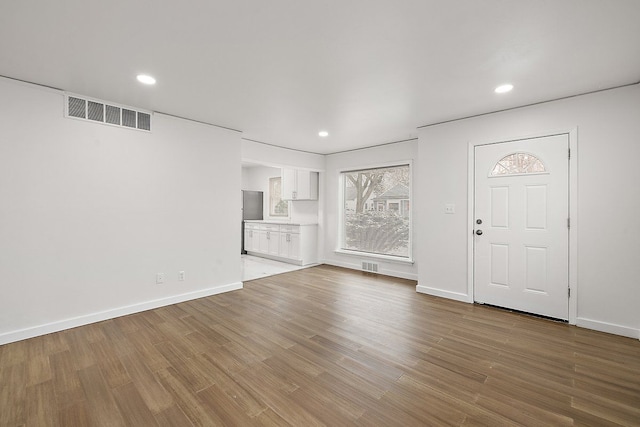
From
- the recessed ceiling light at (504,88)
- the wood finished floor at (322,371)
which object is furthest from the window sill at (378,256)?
the recessed ceiling light at (504,88)

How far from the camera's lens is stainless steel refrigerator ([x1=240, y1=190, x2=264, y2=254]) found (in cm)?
785

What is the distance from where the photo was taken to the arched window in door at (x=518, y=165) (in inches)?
128

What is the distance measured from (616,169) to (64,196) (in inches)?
230

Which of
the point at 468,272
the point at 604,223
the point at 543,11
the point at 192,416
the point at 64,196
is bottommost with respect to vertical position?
the point at 192,416

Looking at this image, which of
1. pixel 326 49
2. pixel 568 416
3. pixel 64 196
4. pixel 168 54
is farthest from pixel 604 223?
pixel 64 196

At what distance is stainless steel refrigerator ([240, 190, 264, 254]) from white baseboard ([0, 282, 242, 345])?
384cm

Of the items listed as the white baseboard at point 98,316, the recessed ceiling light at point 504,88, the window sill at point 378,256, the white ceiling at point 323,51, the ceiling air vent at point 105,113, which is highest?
the recessed ceiling light at point 504,88

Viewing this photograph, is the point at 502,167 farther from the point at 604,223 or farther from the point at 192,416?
the point at 192,416

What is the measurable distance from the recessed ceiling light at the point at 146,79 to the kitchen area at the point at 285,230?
133 inches

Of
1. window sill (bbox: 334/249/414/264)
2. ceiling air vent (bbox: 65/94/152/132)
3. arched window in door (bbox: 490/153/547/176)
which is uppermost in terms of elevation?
ceiling air vent (bbox: 65/94/152/132)

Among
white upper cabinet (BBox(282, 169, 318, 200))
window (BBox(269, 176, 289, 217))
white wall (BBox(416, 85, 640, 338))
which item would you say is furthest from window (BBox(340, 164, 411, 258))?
window (BBox(269, 176, 289, 217))

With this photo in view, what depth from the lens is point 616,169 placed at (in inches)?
110

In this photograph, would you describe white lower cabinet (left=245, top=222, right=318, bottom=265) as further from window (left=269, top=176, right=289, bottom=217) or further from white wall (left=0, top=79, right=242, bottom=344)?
white wall (left=0, top=79, right=242, bottom=344)

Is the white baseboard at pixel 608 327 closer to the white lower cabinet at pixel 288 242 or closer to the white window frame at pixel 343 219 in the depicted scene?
the white window frame at pixel 343 219
